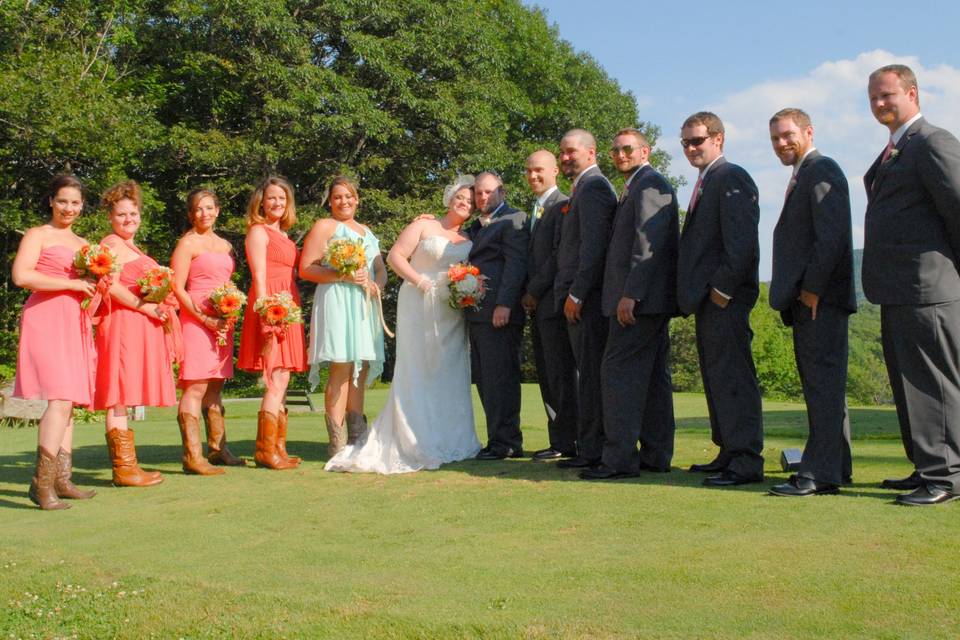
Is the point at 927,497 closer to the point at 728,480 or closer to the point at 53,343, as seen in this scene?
the point at 728,480

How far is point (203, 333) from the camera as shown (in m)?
8.15

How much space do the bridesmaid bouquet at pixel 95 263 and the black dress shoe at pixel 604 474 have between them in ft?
11.7

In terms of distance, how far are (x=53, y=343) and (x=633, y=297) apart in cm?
396

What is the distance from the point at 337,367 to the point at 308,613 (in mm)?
4584

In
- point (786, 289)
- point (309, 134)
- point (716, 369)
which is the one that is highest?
point (309, 134)

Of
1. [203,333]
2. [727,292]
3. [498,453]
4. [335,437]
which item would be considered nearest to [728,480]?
[727,292]

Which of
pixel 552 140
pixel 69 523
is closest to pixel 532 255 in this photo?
pixel 69 523

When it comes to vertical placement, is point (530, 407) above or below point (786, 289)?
below

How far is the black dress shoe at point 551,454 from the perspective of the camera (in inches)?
Answer: 331

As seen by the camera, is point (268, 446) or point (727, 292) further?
point (268, 446)

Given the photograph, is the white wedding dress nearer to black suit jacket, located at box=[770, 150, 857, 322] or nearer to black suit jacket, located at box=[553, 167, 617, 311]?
black suit jacket, located at box=[553, 167, 617, 311]

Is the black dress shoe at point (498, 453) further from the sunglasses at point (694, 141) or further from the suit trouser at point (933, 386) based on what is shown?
the suit trouser at point (933, 386)

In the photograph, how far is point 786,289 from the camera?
6195 mm

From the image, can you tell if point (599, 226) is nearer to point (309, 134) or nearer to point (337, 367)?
point (337, 367)
